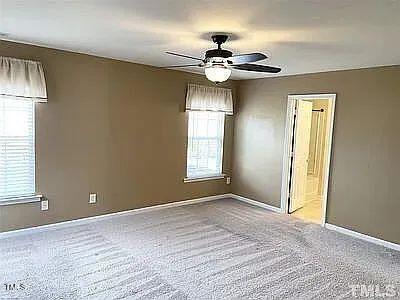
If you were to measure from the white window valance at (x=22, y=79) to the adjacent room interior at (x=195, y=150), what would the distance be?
1 centimetres

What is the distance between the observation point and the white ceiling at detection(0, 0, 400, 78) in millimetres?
2311

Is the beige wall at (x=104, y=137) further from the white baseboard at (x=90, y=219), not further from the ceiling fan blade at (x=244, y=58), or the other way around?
the ceiling fan blade at (x=244, y=58)

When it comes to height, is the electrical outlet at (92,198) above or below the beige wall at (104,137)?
below

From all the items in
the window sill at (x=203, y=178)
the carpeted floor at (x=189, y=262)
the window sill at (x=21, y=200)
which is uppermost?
the window sill at (x=203, y=178)

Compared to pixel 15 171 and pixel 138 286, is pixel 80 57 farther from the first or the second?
pixel 138 286

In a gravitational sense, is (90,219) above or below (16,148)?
below

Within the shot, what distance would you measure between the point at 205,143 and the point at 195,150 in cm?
26

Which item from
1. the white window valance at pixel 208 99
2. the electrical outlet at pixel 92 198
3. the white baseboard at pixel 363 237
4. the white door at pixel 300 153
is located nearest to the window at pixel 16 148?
the electrical outlet at pixel 92 198

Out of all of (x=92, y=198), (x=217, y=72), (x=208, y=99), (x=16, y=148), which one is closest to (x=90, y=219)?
(x=92, y=198)

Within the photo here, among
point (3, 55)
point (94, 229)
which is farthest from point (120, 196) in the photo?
point (3, 55)

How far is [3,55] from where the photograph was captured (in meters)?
3.76

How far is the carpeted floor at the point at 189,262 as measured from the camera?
294 cm

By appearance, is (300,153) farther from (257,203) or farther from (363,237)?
(363,237)

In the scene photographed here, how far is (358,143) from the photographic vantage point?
4.54m
